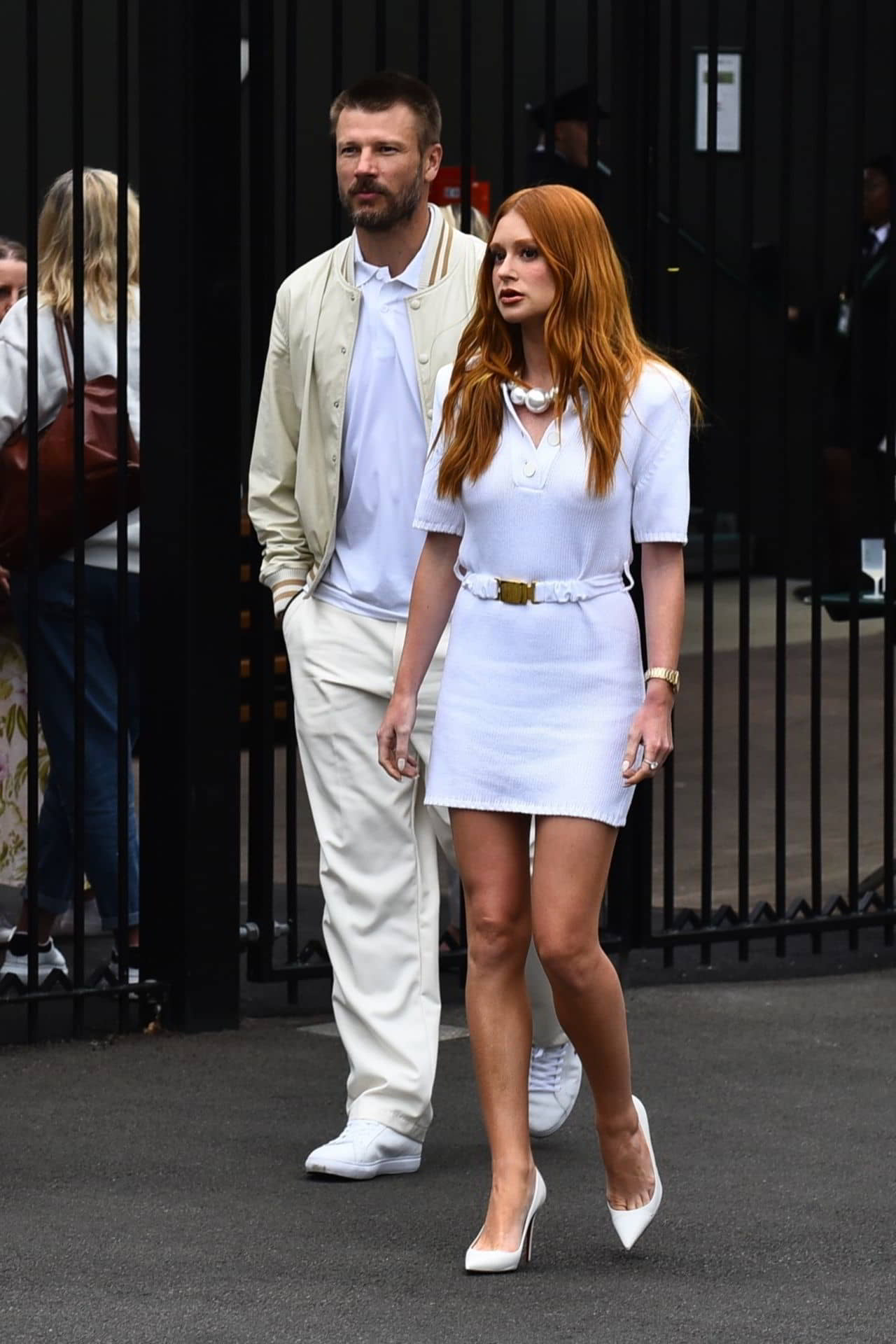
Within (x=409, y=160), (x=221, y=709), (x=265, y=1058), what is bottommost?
(x=265, y=1058)

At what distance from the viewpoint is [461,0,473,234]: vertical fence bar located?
17.7 feet

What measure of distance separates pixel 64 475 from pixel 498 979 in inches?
80.4

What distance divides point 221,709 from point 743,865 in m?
1.50

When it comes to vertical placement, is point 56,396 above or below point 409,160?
below

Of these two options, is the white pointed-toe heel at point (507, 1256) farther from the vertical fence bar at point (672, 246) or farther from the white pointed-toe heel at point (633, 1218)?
the vertical fence bar at point (672, 246)

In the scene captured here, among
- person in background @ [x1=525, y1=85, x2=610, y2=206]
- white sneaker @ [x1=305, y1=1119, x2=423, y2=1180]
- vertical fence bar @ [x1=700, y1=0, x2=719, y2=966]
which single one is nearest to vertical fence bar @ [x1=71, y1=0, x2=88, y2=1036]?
white sneaker @ [x1=305, y1=1119, x2=423, y2=1180]

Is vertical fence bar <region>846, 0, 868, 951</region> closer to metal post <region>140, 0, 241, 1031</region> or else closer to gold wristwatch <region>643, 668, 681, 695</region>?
metal post <region>140, 0, 241, 1031</region>

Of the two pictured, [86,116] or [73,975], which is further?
[86,116]

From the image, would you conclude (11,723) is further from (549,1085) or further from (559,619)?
(559,619)

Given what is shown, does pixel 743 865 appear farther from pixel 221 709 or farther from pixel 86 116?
pixel 86 116

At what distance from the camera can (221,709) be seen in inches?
211

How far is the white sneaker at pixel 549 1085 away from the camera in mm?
4613

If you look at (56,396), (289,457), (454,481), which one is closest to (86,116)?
(56,396)

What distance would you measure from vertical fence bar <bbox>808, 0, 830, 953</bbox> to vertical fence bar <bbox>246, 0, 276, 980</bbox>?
140cm
